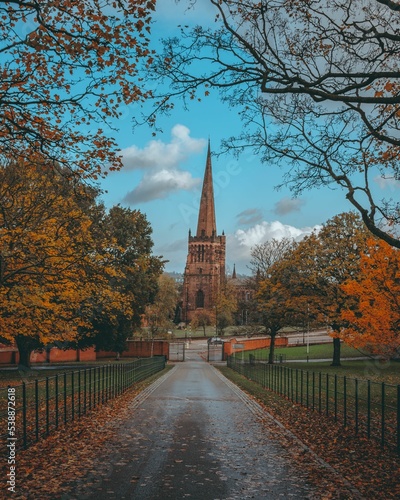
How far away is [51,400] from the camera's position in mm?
13539

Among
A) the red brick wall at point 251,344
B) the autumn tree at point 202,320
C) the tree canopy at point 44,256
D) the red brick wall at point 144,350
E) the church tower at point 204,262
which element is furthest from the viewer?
the church tower at point 204,262

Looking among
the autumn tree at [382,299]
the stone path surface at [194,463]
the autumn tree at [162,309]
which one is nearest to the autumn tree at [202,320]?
the autumn tree at [162,309]

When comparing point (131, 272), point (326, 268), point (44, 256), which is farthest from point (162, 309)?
point (44, 256)

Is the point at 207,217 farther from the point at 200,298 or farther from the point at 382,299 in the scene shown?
the point at 382,299

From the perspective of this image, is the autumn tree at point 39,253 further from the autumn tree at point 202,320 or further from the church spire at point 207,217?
the church spire at point 207,217

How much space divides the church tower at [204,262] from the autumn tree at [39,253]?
137799mm

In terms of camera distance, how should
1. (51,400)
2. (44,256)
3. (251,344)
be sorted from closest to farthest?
1. (51,400)
2. (44,256)
3. (251,344)

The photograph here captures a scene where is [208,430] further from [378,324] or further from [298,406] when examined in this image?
[378,324]

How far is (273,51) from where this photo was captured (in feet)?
43.3

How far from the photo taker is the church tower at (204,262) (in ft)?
542

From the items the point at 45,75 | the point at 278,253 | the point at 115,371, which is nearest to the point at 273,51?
the point at 45,75

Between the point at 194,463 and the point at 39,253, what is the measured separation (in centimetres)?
1248

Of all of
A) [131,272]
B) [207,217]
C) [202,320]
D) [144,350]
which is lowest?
[202,320]

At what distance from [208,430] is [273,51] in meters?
8.31
